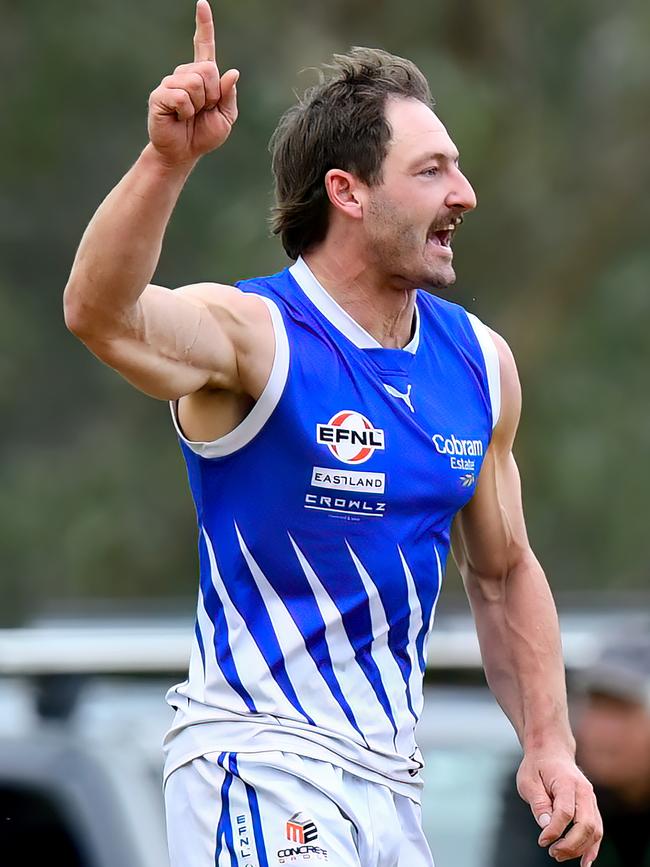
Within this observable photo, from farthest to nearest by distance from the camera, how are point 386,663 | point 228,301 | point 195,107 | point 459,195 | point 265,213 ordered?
point 265,213, point 459,195, point 386,663, point 228,301, point 195,107

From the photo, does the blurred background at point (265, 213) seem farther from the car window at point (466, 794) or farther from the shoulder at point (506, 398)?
the shoulder at point (506, 398)

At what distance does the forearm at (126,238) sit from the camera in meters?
3.47

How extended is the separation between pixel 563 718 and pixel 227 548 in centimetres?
95

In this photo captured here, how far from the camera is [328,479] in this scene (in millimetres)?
3930

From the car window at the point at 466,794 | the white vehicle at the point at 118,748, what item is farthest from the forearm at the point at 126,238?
the car window at the point at 466,794

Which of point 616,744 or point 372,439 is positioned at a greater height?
point 372,439

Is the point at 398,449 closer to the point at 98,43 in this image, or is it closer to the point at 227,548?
the point at 227,548

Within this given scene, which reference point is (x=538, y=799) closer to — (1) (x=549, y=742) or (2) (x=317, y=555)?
(1) (x=549, y=742)

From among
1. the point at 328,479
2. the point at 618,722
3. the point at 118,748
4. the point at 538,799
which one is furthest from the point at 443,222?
the point at 618,722

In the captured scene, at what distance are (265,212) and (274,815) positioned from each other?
14812mm

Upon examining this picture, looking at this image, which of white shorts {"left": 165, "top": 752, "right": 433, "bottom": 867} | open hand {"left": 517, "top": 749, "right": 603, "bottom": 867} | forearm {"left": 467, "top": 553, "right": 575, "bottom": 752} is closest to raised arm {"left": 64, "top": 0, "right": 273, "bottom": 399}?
white shorts {"left": 165, "top": 752, "right": 433, "bottom": 867}

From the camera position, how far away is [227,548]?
3986 millimetres

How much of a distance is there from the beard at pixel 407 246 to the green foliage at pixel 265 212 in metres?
14.0

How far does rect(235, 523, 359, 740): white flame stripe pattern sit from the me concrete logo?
29 cm
